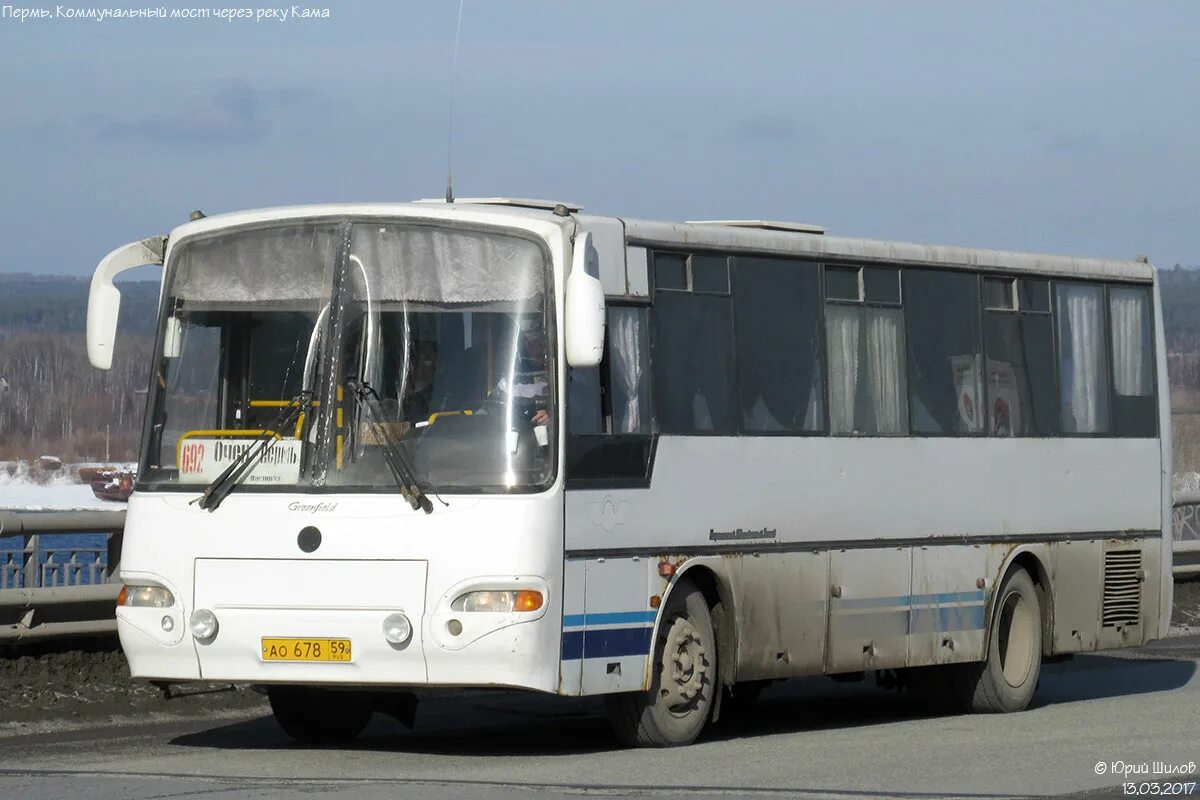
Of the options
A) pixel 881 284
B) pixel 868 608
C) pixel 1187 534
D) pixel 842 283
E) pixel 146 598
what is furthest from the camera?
pixel 1187 534

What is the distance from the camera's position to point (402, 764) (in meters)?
11.7

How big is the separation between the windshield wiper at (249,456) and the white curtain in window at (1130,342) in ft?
24.7

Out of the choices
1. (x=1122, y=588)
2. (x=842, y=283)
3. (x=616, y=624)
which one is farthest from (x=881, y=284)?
(x=616, y=624)

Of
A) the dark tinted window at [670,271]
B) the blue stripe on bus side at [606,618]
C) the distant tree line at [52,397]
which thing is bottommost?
the blue stripe on bus side at [606,618]

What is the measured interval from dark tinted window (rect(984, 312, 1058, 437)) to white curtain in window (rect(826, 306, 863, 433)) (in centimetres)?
166

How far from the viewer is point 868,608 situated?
569 inches

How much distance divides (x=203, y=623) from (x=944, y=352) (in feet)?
19.6

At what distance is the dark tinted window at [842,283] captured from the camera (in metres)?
14.6

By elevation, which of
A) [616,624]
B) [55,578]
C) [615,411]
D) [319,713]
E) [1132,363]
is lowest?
[319,713]

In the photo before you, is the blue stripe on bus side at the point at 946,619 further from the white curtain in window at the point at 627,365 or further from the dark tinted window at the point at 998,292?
the white curtain in window at the point at 627,365

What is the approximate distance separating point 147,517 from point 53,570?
294cm

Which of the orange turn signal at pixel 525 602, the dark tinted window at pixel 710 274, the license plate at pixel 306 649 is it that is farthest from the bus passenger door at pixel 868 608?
the license plate at pixel 306 649

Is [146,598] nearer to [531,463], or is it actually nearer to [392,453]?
[392,453]

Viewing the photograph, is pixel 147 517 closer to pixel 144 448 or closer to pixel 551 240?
pixel 144 448
